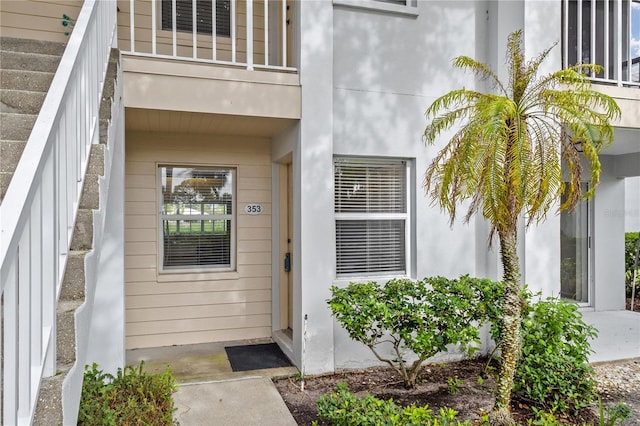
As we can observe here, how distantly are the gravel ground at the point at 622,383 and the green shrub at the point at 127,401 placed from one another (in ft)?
12.5

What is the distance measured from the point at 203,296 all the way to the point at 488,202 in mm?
3783

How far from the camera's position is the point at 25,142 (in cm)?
284

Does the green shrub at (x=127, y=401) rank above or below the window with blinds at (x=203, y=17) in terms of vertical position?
below

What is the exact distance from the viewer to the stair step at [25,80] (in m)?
3.39

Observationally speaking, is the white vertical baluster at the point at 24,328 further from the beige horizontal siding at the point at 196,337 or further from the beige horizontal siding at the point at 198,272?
the beige horizontal siding at the point at 196,337

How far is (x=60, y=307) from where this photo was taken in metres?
1.77

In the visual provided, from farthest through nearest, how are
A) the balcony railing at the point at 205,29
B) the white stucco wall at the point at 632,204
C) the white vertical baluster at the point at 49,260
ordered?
1. the white stucco wall at the point at 632,204
2. the balcony railing at the point at 205,29
3. the white vertical baluster at the point at 49,260

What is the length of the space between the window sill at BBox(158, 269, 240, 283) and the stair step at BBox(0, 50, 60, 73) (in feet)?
8.73

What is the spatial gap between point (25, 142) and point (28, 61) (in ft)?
4.33

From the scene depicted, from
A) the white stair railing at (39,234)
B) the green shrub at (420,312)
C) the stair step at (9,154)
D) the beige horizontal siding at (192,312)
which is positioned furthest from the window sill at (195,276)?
the white stair railing at (39,234)

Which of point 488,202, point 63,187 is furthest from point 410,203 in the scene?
point 63,187

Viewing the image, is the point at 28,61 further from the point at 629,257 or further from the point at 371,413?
the point at 629,257

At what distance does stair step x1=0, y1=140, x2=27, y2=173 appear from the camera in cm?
269

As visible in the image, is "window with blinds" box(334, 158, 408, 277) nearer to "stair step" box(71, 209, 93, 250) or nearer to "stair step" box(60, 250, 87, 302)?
"stair step" box(71, 209, 93, 250)
